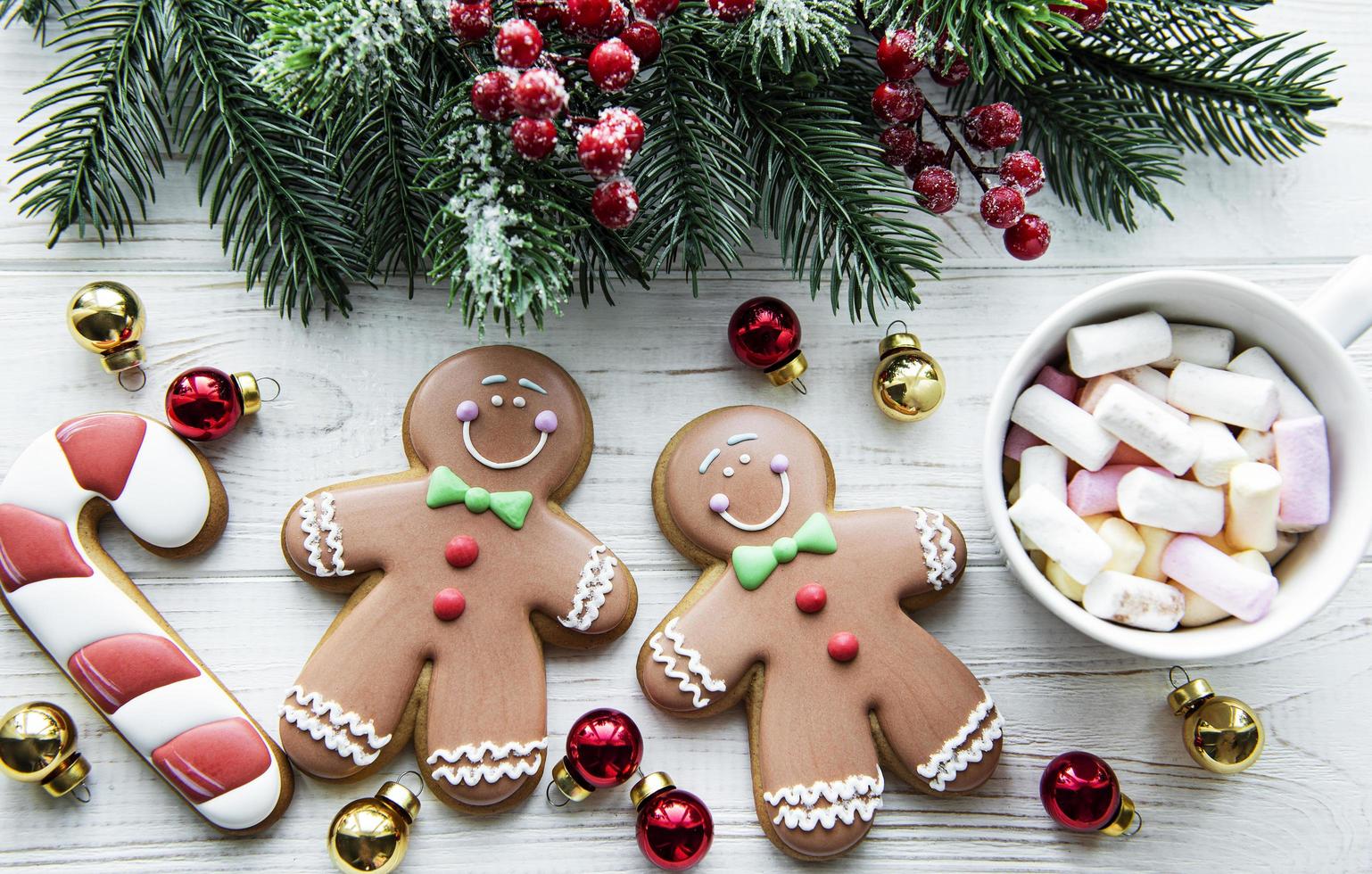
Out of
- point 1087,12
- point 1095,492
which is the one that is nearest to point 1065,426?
point 1095,492

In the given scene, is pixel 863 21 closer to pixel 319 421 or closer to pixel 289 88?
pixel 289 88

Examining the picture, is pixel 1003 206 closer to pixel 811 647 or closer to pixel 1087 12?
pixel 1087 12

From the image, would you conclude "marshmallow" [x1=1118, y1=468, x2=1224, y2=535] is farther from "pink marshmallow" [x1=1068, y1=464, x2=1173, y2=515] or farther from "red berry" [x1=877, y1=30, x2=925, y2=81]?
"red berry" [x1=877, y1=30, x2=925, y2=81]

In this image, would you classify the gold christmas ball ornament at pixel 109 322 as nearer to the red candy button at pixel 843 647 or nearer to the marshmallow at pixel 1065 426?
the red candy button at pixel 843 647

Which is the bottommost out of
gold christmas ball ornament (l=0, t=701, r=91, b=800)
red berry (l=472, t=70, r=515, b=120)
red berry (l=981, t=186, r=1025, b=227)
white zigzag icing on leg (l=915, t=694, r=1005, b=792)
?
white zigzag icing on leg (l=915, t=694, r=1005, b=792)

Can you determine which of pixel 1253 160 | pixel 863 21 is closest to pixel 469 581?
pixel 863 21

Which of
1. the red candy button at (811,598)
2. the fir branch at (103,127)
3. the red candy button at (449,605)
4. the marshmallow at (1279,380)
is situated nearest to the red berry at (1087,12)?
the marshmallow at (1279,380)

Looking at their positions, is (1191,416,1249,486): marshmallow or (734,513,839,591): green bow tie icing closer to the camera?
(1191,416,1249,486): marshmallow

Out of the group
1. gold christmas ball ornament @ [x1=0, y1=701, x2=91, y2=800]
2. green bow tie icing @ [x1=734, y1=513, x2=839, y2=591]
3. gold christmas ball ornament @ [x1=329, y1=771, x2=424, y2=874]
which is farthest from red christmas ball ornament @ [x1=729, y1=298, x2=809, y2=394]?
gold christmas ball ornament @ [x1=0, y1=701, x2=91, y2=800]
